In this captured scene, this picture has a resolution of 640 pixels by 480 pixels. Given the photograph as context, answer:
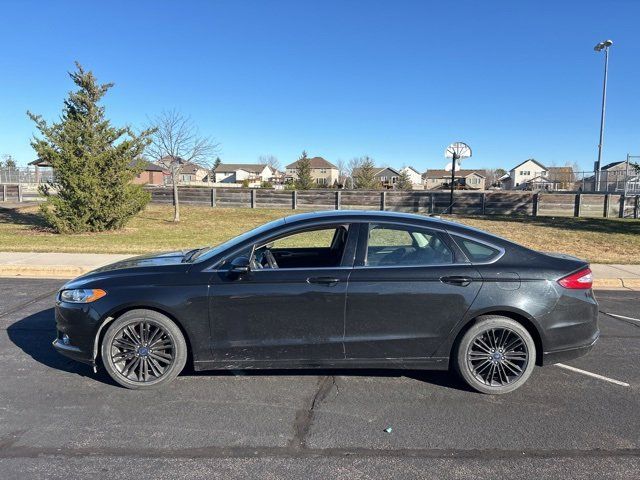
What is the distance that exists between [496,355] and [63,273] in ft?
27.9

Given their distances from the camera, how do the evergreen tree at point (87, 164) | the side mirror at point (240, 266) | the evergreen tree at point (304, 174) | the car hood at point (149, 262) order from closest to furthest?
the side mirror at point (240, 266) → the car hood at point (149, 262) → the evergreen tree at point (87, 164) → the evergreen tree at point (304, 174)

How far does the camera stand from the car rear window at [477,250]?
160 inches

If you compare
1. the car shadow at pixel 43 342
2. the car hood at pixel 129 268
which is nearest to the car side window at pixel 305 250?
the car hood at pixel 129 268

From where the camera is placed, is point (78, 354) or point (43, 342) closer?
point (78, 354)

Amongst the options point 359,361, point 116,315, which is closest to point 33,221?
point 116,315

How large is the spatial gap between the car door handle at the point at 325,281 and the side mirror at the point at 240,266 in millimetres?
521

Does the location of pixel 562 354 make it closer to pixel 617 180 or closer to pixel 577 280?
pixel 577 280

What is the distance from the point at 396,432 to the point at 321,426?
0.55 m

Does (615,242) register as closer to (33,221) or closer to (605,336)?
(605,336)

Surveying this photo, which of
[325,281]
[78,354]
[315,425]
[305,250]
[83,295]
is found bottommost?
[315,425]

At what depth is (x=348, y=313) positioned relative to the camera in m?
3.91

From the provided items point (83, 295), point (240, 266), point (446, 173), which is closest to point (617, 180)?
point (240, 266)

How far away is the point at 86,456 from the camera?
3045mm

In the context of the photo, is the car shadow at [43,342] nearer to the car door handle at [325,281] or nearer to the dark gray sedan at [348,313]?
the dark gray sedan at [348,313]
